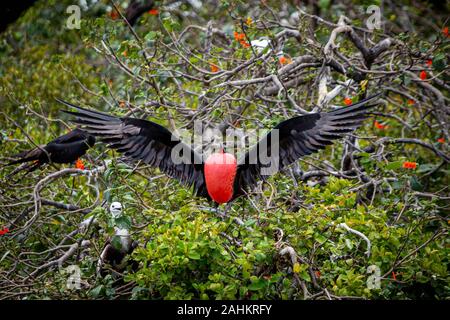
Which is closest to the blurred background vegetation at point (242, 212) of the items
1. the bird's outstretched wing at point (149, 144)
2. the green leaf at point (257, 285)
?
the green leaf at point (257, 285)

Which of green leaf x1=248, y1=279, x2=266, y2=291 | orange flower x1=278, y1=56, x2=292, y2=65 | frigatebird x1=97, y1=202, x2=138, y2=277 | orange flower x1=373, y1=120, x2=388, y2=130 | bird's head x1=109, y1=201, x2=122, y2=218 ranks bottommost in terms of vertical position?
green leaf x1=248, y1=279, x2=266, y2=291

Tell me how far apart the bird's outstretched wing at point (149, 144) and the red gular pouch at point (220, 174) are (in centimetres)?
19

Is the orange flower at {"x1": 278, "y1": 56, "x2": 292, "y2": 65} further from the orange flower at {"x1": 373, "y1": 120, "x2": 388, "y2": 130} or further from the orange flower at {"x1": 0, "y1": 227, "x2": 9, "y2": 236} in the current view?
the orange flower at {"x1": 0, "y1": 227, "x2": 9, "y2": 236}

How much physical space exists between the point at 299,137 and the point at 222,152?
490 millimetres

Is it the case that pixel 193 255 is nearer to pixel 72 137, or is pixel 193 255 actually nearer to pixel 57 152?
pixel 57 152

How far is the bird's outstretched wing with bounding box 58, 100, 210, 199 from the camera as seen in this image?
357cm

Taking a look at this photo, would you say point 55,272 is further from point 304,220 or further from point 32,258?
point 304,220

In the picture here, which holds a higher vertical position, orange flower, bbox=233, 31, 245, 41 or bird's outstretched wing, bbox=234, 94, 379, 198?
orange flower, bbox=233, 31, 245, 41

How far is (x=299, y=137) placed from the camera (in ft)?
12.0

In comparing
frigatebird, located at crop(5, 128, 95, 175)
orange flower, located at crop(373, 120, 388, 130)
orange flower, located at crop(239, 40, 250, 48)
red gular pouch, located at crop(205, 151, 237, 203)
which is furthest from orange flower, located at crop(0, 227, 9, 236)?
orange flower, located at crop(373, 120, 388, 130)

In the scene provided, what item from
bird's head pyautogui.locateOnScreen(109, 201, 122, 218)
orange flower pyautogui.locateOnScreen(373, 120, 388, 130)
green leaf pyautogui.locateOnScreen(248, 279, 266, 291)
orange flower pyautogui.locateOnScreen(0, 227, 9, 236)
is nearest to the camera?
green leaf pyautogui.locateOnScreen(248, 279, 266, 291)

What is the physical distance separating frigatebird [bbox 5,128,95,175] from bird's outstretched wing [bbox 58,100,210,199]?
1.98 feet

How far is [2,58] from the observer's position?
6062mm
